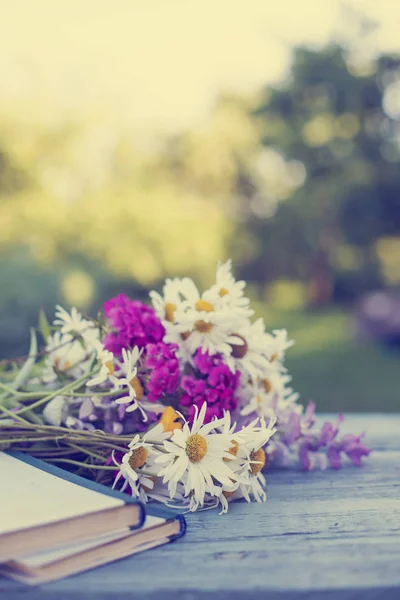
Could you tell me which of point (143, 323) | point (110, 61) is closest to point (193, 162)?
point (110, 61)

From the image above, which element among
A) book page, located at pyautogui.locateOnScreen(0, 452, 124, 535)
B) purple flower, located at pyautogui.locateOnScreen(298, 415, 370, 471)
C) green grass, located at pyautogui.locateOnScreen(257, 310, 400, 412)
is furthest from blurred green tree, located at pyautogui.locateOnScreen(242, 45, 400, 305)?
book page, located at pyautogui.locateOnScreen(0, 452, 124, 535)

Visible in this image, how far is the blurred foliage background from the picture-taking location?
6.58m

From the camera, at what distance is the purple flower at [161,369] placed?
3.11ft

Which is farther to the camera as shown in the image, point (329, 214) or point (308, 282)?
point (308, 282)

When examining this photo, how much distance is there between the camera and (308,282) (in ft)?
41.4

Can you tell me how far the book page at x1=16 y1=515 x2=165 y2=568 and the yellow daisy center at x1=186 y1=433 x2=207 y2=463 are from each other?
120mm

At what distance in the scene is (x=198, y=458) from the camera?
867 millimetres

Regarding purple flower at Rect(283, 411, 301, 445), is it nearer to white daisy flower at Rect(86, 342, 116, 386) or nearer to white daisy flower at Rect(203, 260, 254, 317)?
white daisy flower at Rect(203, 260, 254, 317)

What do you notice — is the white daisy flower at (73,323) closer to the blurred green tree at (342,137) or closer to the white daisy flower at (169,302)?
the white daisy flower at (169,302)

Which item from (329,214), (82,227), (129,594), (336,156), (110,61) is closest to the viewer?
(129,594)

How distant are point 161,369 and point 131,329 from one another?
9 cm

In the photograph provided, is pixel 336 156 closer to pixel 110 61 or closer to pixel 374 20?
pixel 374 20

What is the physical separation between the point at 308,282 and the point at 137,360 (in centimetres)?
1179

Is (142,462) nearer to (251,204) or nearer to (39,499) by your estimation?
(39,499)
